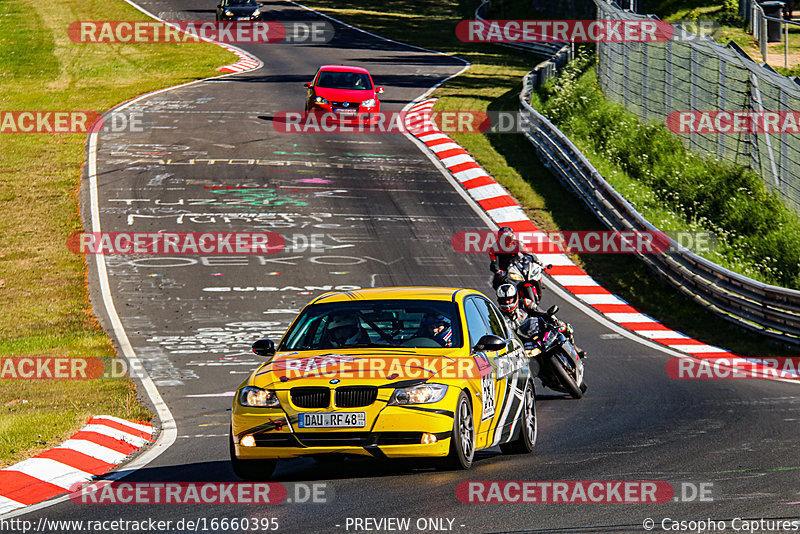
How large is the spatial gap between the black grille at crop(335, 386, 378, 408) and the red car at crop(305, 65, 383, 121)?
25.3 metres

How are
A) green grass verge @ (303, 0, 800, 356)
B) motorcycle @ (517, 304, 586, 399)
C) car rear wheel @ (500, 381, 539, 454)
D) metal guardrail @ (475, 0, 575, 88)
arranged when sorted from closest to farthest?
car rear wheel @ (500, 381, 539, 454), motorcycle @ (517, 304, 586, 399), green grass verge @ (303, 0, 800, 356), metal guardrail @ (475, 0, 575, 88)

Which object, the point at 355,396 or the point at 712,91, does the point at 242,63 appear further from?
the point at 355,396

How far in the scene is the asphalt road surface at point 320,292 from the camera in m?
A: 7.89

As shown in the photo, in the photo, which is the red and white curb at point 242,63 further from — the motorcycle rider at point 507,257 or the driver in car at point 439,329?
the driver in car at point 439,329

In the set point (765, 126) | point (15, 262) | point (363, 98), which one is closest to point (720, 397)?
point (765, 126)

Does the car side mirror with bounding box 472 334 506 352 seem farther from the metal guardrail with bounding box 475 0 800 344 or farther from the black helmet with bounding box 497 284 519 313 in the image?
the metal guardrail with bounding box 475 0 800 344

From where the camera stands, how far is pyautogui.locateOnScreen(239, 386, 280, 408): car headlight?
341 inches

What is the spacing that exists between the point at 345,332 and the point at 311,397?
111 cm

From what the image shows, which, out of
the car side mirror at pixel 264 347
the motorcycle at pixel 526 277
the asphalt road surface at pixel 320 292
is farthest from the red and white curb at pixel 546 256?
the car side mirror at pixel 264 347

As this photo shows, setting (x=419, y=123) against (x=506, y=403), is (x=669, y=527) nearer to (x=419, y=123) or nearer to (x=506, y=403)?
(x=506, y=403)

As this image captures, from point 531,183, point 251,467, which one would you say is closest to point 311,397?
point 251,467

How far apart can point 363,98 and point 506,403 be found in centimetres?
2432

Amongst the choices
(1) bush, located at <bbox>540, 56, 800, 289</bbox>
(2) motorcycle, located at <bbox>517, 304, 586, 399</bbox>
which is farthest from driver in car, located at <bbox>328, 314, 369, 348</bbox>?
(1) bush, located at <bbox>540, 56, 800, 289</bbox>

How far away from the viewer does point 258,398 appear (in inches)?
344
